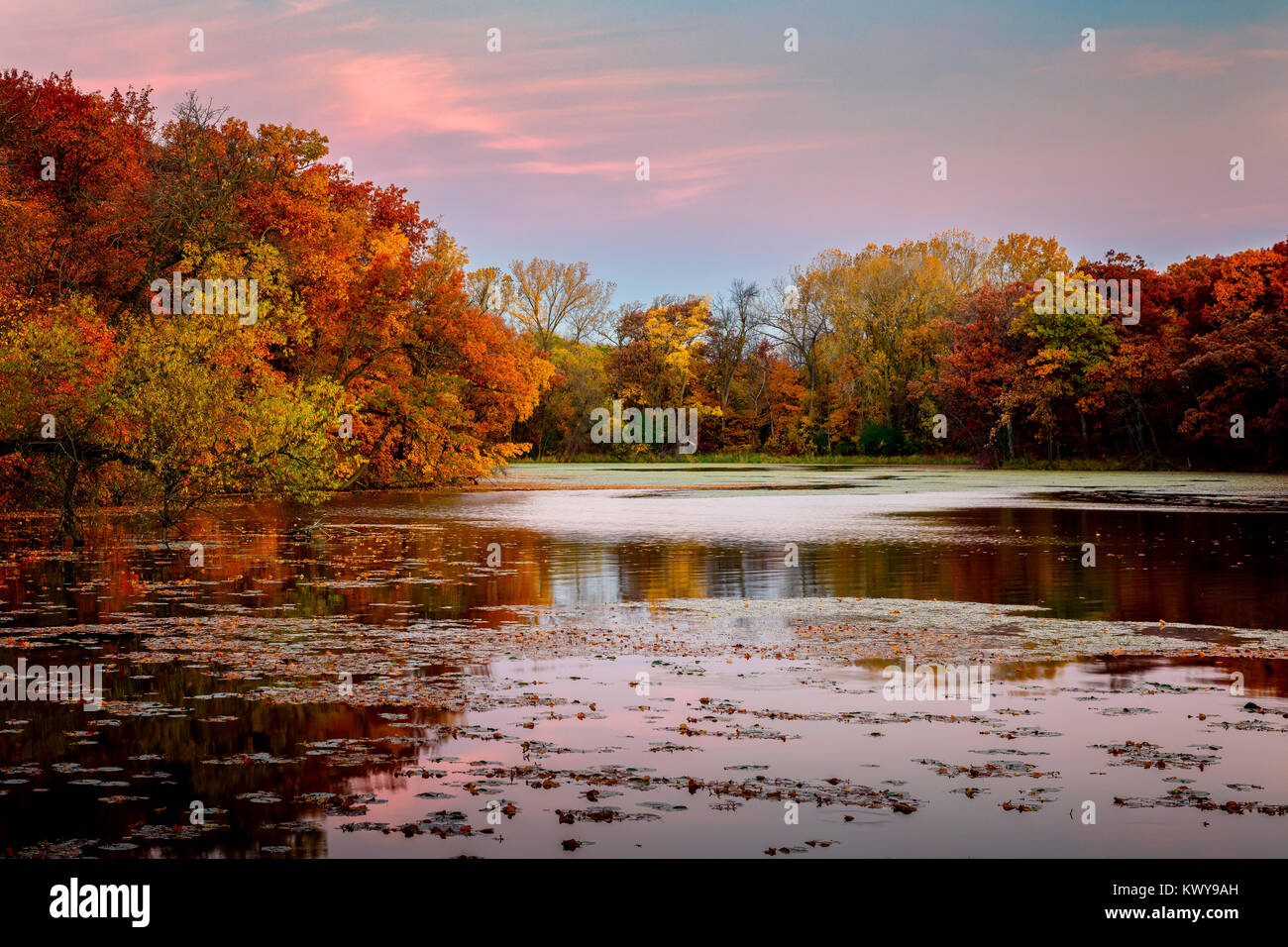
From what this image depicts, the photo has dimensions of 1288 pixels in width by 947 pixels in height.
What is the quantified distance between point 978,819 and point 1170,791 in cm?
134

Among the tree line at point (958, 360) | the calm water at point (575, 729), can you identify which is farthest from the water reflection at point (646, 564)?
the tree line at point (958, 360)

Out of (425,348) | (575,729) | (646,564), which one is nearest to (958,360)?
(425,348)

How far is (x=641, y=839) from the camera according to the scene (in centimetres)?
679

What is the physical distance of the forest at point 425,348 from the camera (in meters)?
26.3

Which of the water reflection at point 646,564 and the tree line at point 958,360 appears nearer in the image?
the water reflection at point 646,564

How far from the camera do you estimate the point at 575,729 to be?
930cm

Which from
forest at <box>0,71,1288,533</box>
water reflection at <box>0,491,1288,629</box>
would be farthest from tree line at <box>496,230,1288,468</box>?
water reflection at <box>0,491,1288,629</box>

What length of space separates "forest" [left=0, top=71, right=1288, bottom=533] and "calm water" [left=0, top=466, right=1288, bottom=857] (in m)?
4.79

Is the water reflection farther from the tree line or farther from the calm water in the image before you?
the tree line

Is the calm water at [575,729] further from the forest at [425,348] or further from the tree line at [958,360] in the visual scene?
the tree line at [958,360]

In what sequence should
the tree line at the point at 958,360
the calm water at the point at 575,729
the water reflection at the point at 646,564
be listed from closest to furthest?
the calm water at the point at 575,729 → the water reflection at the point at 646,564 → the tree line at the point at 958,360

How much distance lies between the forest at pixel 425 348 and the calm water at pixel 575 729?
4.79 m
